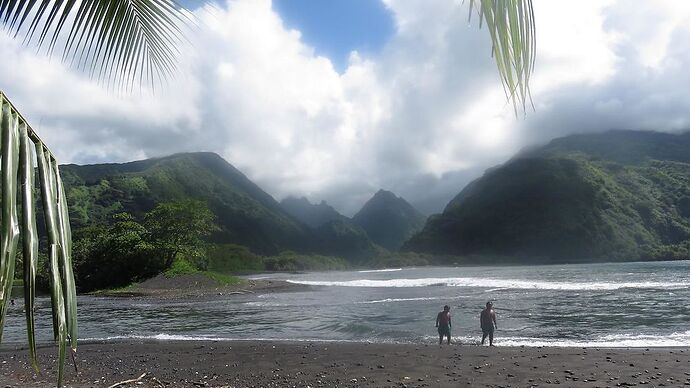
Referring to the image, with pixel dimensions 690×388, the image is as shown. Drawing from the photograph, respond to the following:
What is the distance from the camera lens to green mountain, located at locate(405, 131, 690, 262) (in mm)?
137250

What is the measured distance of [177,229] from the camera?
181 feet

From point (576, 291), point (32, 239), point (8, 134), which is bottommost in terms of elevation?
point (576, 291)

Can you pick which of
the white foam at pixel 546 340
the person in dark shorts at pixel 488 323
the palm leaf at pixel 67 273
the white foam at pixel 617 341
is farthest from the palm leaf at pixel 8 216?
the white foam at pixel 617 341

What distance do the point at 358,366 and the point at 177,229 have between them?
45.8m

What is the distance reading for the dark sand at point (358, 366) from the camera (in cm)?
1176

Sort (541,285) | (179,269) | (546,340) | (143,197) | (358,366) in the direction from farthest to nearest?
(143,197) → (179,269) → (541,285) → (546,340) → (358,366)

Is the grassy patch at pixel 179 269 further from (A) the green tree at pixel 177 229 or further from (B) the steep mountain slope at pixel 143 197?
(B) the steep mountain slope at pixel 143 197

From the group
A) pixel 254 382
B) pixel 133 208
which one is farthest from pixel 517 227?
pixel 254 382

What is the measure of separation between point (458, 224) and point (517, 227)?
75.9 ft

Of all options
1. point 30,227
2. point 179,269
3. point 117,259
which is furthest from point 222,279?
point 30,227

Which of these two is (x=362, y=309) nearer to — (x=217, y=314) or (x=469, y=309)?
(x=469, y=309)

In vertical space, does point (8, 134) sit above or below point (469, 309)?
A: above

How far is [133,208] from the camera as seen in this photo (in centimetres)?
14925

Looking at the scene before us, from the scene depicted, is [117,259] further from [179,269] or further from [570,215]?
[570,215]
